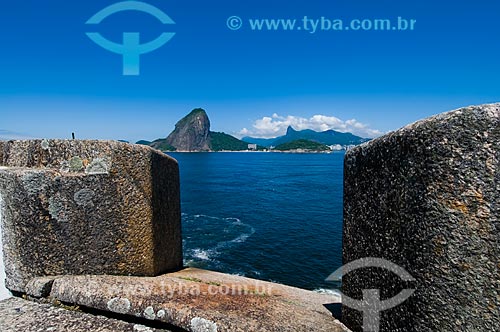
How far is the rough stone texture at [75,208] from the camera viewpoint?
420 cm

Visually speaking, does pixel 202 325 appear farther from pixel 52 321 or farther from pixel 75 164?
pixel 75 164

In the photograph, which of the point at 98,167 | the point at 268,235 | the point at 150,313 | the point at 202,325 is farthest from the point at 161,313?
the point at 268,235

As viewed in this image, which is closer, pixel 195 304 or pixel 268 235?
pixel 195 304

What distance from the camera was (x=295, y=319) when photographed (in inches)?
146

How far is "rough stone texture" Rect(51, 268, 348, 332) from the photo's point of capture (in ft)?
11.3

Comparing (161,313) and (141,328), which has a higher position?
(161,313)

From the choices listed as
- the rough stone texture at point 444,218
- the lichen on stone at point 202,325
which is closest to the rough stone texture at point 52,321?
the lichen on stone at point 202,325

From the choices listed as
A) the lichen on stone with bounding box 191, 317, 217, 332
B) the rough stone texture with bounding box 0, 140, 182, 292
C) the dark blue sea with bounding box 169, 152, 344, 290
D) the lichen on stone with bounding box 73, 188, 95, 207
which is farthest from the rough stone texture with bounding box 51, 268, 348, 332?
the dark blue sea with bounding box 169, 152, 344, 290

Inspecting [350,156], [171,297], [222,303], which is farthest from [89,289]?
[350,156]

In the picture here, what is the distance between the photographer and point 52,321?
3.47 m

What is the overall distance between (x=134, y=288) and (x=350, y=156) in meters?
3.40

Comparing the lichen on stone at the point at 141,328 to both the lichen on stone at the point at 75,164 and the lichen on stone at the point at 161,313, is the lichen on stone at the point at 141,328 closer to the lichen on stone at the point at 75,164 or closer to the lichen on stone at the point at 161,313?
the lichen on stone at the point at 161,313

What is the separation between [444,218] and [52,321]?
4249 millimetres

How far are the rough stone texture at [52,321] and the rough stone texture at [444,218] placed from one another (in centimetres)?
288
